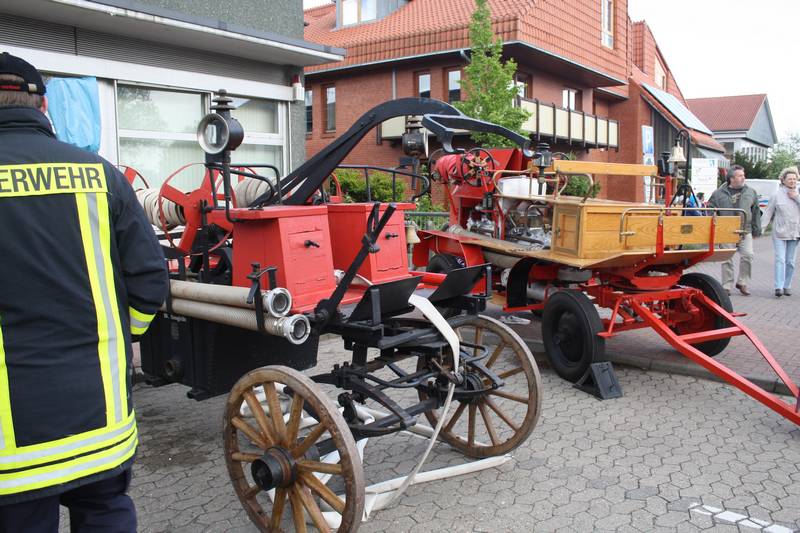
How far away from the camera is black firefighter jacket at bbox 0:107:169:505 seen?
2223 mm

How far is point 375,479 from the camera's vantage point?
436cm

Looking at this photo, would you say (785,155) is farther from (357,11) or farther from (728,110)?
(357,11)

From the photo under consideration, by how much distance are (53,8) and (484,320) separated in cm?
628

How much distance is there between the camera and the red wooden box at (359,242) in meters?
4.16

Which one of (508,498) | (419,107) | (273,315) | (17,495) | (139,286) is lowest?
(508,498)

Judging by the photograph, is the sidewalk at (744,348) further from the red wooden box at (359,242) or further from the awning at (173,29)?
the awning at (173,29)

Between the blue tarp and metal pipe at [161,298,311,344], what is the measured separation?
5.40 m

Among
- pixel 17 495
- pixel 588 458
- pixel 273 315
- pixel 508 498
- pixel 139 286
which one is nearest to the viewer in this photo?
pixel 17 495

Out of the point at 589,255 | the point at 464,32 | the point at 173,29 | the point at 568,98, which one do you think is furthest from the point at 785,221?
the point at 568,98

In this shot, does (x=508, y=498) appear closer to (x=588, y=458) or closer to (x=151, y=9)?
(x=588, y=458)

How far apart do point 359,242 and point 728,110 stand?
57.5 metres

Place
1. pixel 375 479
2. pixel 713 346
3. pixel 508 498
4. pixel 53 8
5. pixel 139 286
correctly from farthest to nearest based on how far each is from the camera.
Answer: pixel 53 8 → pixel 713 346 → pixel 375 479 → pixel 508 498 → pixel 139 286

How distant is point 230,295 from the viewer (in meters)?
3.61

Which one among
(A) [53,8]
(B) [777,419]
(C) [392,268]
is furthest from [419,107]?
(A) [53,8]
